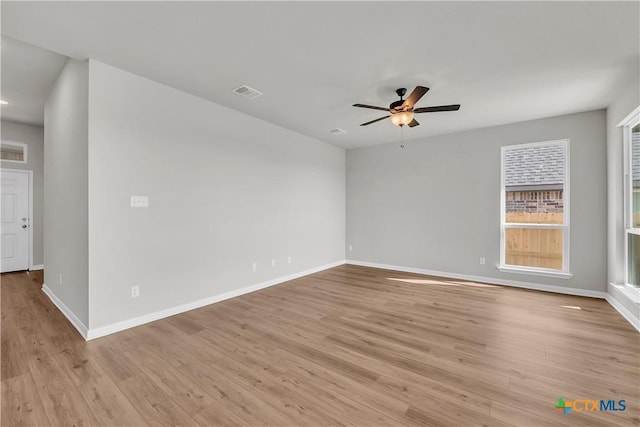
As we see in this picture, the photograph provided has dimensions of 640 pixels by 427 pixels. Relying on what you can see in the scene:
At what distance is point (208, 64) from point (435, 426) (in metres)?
3.59

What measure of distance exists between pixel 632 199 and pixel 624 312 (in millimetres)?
1386

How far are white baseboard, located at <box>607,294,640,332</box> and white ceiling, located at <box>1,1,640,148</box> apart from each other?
268cm

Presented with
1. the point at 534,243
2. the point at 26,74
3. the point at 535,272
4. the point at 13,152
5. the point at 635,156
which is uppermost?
the point at 26,74

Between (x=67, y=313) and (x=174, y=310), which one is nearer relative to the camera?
(x=67, y=313)

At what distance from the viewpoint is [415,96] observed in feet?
9.61

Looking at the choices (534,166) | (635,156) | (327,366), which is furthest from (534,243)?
(327,366)

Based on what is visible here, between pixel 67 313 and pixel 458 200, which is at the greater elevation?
pixel 458 200

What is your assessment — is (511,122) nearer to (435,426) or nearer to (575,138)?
(575,138)

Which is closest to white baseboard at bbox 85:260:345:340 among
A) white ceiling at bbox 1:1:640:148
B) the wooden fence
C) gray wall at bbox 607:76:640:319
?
white ceiling at bbox 1:1:640:148

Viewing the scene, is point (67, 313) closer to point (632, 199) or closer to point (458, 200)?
point (458, 200)

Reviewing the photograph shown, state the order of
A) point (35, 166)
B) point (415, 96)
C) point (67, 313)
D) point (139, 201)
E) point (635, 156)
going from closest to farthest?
1. point (415, 96)
2. point (139, 201)
3. point (67, 313)
4. point (635, 156)
5. point (35, 166)

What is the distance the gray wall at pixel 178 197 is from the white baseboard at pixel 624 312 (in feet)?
14.9

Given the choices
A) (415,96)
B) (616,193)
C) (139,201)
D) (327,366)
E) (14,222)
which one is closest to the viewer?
(327,366)

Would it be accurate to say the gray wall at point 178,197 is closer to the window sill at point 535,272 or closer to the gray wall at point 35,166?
the window sill at point 535,272
